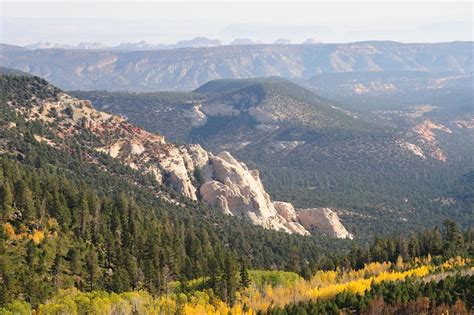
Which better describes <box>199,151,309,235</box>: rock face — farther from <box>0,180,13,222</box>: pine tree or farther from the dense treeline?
<box>0,180,13,222</box>: pine tree

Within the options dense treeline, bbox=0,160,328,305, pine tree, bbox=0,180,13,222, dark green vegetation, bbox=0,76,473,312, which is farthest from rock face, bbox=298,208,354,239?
pine tree, bbox=0,180,13,222

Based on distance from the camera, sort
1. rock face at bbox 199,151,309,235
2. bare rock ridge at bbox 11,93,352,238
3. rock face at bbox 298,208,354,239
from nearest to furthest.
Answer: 1. bare rock ridge at bbox 11,93,352,238
2. rock face at bbox 199,151,309,235
3. rock face at bbox 298,208,354,239

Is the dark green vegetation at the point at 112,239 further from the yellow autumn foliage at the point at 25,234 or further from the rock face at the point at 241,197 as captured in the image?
the rock face at the point at 241,197

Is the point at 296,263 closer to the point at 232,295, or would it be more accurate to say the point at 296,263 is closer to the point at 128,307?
the point at 232,295

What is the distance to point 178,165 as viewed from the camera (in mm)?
169750

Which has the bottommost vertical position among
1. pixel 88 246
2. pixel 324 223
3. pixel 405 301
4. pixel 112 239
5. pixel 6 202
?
pixel 324 223

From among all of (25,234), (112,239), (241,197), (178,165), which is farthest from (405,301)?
(178,165)

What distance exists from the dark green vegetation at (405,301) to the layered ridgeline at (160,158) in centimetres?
9128

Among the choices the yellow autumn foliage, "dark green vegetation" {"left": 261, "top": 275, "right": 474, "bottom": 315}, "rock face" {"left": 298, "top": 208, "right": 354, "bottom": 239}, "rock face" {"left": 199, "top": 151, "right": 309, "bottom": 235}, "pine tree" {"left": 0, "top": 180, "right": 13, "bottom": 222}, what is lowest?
"rock face" {"left": 298, "top": 208, "right": 354, "bottom": 239}

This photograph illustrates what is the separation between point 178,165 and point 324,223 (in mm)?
50103

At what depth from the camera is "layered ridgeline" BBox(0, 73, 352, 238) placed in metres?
163

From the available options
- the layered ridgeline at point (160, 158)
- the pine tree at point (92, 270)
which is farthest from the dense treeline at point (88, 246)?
the layered ridgeline at point (160, 158)

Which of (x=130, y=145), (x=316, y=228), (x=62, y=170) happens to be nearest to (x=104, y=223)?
(x=62, y=170)

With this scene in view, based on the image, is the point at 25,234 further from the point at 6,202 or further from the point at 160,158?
the point at 160,158
